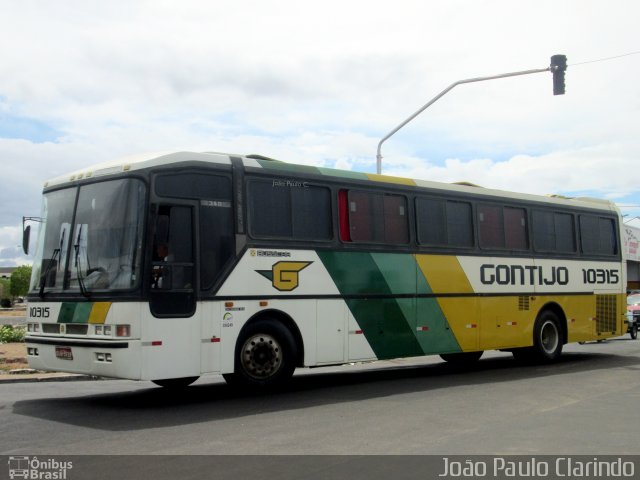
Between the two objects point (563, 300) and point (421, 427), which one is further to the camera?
point (563, 300)

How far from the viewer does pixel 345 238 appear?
40.4 feet

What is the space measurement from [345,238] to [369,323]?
4.79ft

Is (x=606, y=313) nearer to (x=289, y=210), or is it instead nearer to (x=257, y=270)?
(x=289, y=210)

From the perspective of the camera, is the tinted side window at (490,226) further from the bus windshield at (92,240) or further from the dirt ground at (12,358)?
the dirt ground at (12,358)

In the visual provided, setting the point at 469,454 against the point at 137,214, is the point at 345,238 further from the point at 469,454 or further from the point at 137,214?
the point at 469,454

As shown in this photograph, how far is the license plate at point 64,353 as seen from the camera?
10.1m

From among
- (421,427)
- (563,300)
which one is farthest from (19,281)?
(421,427)

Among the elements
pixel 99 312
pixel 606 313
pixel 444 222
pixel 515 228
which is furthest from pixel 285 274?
pixel 606 313

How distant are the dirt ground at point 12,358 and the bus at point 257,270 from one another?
14.7ft

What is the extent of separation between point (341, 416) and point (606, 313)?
10.9m

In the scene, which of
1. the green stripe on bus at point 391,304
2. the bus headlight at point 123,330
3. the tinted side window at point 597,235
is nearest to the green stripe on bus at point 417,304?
the green stripe on bus at point 391,304

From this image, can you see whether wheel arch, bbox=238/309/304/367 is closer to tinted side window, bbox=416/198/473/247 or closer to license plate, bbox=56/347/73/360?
license plate, bbox=56/347/73/360

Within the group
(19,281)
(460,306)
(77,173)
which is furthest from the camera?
(19,281)

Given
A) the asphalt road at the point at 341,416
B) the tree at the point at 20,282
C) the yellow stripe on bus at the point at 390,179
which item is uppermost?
the tree at the point at 20,282
